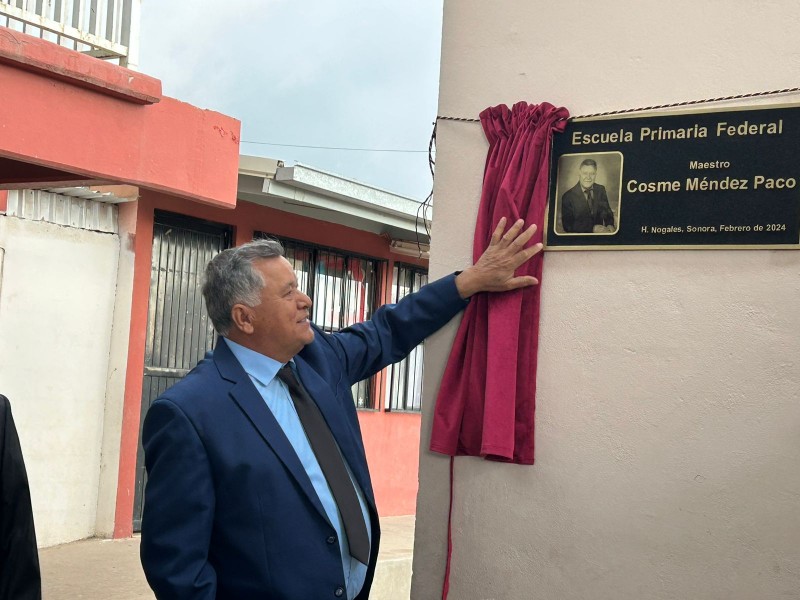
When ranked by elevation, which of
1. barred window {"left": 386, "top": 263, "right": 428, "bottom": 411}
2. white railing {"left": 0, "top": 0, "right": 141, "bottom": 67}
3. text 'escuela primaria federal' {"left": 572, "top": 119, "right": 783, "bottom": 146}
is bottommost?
barred window {"left": 386, "top": 263, "right": 428, "bottom": 411}

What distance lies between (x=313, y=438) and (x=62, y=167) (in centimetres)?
355

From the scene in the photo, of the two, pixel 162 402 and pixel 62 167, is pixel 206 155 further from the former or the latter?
pixel 162 402

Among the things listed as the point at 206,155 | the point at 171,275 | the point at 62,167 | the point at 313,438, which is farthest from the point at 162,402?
the point at 171,275

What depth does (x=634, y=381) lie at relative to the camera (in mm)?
3342

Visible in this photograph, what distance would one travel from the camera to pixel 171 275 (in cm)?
959

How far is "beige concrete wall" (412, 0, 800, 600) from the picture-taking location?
3141mm

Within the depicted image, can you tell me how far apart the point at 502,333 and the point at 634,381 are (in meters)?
0.45

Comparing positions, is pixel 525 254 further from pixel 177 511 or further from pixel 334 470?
pixel 177 511

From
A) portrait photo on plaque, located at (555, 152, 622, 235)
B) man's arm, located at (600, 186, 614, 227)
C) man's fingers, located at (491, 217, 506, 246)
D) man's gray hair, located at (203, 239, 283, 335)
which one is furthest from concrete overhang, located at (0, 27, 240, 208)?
man's arm, located at (600, 186, 614, 227)

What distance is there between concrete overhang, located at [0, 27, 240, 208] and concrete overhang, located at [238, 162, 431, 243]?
6.92 ft

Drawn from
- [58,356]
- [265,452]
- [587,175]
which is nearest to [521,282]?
[587,175]

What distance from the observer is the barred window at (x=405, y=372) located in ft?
42.5

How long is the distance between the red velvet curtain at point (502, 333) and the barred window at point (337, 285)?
747cm

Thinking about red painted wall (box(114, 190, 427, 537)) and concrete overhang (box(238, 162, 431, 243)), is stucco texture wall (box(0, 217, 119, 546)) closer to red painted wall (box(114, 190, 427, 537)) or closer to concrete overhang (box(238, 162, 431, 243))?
red painted wall (box(114, 190, 427, 537))
